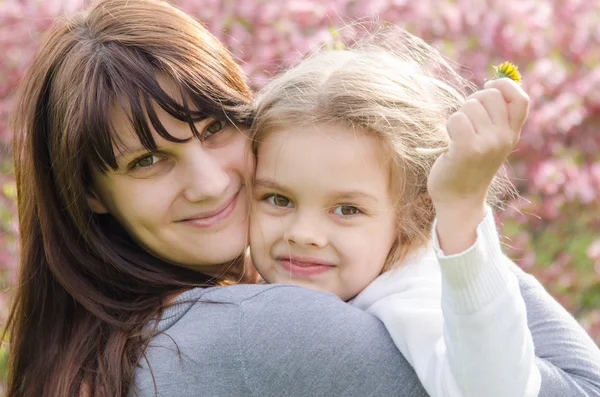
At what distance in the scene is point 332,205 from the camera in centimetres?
211

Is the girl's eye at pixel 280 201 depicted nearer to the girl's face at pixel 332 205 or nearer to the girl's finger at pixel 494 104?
the girl's face at pixel 332 205

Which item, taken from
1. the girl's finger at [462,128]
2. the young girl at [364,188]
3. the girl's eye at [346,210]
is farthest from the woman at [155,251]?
the girl's finger at [462,128]

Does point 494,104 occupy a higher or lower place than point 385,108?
higher

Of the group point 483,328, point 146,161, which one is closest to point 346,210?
point 146,161

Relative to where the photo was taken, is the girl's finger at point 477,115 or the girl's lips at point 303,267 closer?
the girl's finger at point 477,115

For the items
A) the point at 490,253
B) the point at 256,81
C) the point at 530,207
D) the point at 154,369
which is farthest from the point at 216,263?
the point at 530,207

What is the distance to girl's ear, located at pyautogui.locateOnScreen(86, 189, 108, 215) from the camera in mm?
2383

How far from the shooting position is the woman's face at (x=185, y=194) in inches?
88.9

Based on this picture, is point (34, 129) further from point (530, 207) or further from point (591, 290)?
point (591, 290)

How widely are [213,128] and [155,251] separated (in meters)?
0.38

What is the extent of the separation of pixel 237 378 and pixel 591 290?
11.4ft

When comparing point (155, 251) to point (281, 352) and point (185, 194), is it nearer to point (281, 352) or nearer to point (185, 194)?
point (185, 194)

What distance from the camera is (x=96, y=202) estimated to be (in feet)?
7.87

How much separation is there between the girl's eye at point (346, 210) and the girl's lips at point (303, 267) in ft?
0.45
